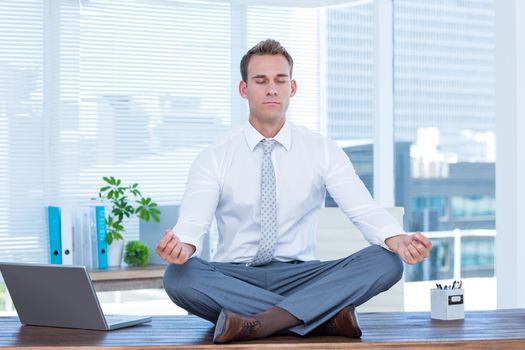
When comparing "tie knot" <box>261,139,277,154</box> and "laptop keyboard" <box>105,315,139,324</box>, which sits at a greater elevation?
"tie knot" <box>261,139,277,154</box>

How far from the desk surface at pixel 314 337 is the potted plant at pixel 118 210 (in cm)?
214

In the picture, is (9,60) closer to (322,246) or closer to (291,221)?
(322,246)

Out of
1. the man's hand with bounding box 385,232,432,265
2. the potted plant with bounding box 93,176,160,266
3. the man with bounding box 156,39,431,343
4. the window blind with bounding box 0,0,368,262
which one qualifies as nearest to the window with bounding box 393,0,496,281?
the window blind with bounding box 0,0,368,262

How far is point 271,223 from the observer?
9.57 feet

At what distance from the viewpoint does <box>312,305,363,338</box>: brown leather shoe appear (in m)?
2.42

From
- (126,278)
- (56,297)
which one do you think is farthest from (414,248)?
(126,278)

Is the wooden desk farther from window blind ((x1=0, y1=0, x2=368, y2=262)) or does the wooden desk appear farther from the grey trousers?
the grey trousers

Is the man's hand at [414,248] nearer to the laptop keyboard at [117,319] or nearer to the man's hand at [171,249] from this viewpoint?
the man's hand at [171,249]

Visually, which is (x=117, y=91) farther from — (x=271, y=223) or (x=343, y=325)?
(x=343, y=325)

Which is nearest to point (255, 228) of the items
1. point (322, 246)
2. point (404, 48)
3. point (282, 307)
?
point (282, 307)

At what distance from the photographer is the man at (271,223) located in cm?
253

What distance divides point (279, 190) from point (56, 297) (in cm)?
85

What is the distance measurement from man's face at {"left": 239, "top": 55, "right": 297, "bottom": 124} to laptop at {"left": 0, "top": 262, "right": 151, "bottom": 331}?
817 millimetres

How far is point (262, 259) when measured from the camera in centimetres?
293
